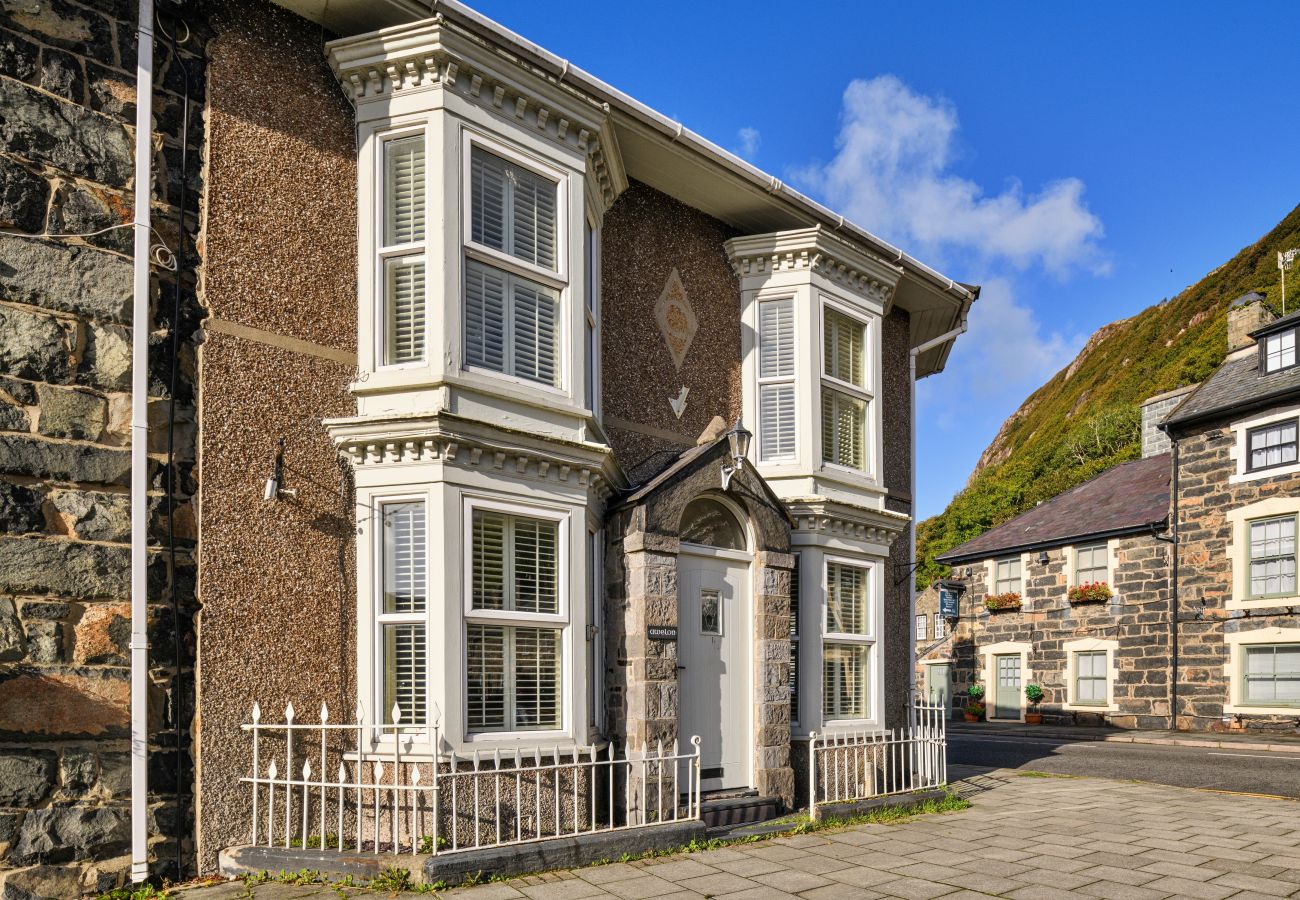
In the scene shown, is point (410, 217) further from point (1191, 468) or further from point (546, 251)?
point (1191, 468)

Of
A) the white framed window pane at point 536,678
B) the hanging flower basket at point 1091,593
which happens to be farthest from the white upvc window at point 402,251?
the hanging flower basket at point 1091,593

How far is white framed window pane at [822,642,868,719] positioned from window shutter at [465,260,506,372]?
5245mm

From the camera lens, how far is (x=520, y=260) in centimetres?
818

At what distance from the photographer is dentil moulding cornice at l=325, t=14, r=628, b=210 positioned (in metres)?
7.54

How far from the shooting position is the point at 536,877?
22.1 feet

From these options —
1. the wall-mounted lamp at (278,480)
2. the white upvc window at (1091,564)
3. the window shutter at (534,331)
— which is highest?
the window shutter at (534,331)

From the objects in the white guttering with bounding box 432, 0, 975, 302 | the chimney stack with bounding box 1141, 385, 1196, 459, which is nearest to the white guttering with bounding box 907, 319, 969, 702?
the white guttering with bounding box 432, 0, 975, 302

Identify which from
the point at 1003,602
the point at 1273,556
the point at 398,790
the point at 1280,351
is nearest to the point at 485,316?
the point at 398,790

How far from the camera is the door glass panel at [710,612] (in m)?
9.62

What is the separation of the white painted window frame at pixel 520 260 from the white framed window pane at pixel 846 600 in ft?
14.0

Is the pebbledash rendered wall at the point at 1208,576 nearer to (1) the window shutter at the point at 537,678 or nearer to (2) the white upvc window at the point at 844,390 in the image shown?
(2) the white upvc window at the point at 844,390

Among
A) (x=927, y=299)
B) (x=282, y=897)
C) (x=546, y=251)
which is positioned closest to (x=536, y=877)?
(x=282, y=897)

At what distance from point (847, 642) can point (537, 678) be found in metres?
4.53

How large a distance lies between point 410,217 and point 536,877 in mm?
4970
